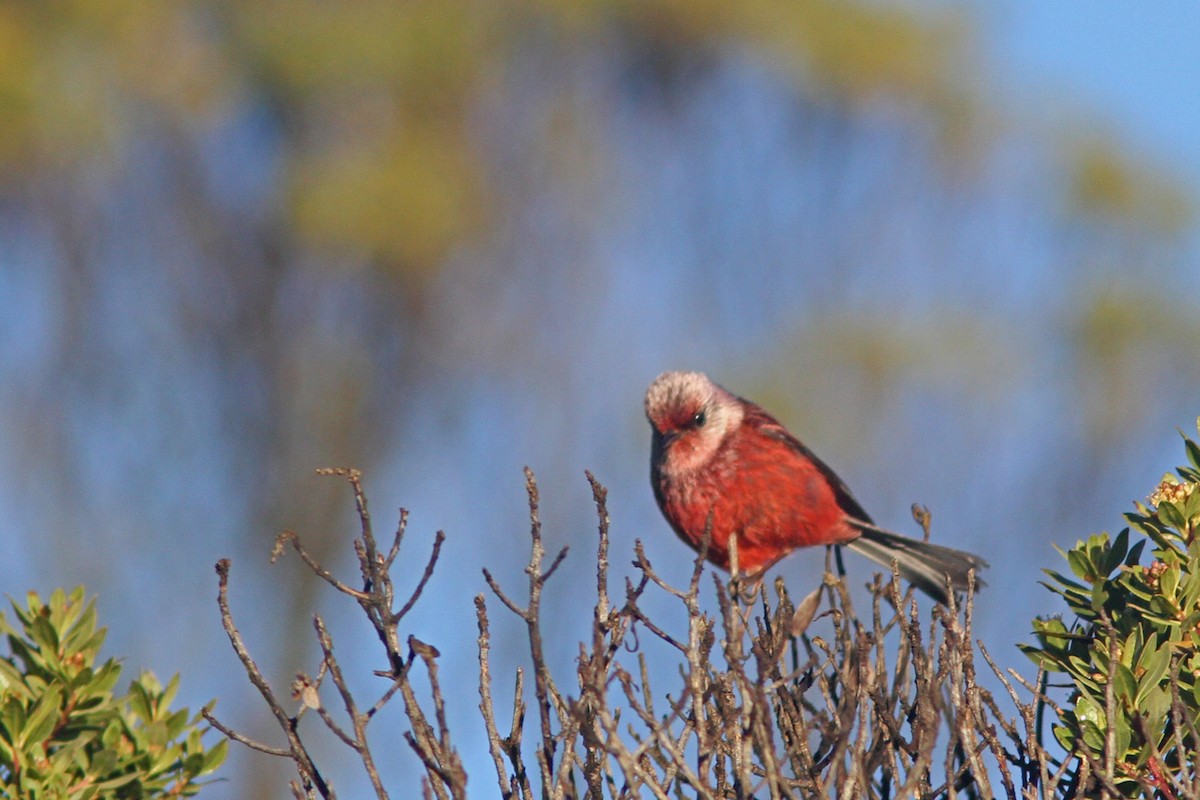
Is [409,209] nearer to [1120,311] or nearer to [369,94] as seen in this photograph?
[369,94]

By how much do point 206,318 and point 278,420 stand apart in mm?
1262

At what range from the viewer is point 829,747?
243cm

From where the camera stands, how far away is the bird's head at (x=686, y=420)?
4516mm

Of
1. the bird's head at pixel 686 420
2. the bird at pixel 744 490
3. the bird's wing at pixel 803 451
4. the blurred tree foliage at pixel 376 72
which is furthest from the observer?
the blurred tree foliage at pixel 376 72

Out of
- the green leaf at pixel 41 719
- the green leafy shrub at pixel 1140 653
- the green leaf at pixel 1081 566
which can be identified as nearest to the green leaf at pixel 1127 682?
the green leafy shrub at pixel 1140 653

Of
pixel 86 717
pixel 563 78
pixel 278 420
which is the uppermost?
pixel 563 78

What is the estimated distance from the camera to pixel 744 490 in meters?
4.52

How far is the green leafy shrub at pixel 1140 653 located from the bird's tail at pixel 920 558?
1539 millimetres

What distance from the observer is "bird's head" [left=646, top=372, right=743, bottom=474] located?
4.52 meters

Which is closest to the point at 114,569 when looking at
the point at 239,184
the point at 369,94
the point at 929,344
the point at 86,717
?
the point at 239,184

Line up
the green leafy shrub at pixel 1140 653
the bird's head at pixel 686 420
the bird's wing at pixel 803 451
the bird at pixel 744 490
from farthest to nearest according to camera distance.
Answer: the bird's wing at pixel 803 451, the bird's head at pixel 686 420, the bird at pixel 744 490, the green leafy shrub at pixel 1140 653

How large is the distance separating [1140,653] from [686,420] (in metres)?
2.45

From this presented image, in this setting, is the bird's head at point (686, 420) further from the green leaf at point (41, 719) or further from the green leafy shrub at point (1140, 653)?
the green leaf at point (41, 719)

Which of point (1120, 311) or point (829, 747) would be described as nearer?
point (829, 747)
